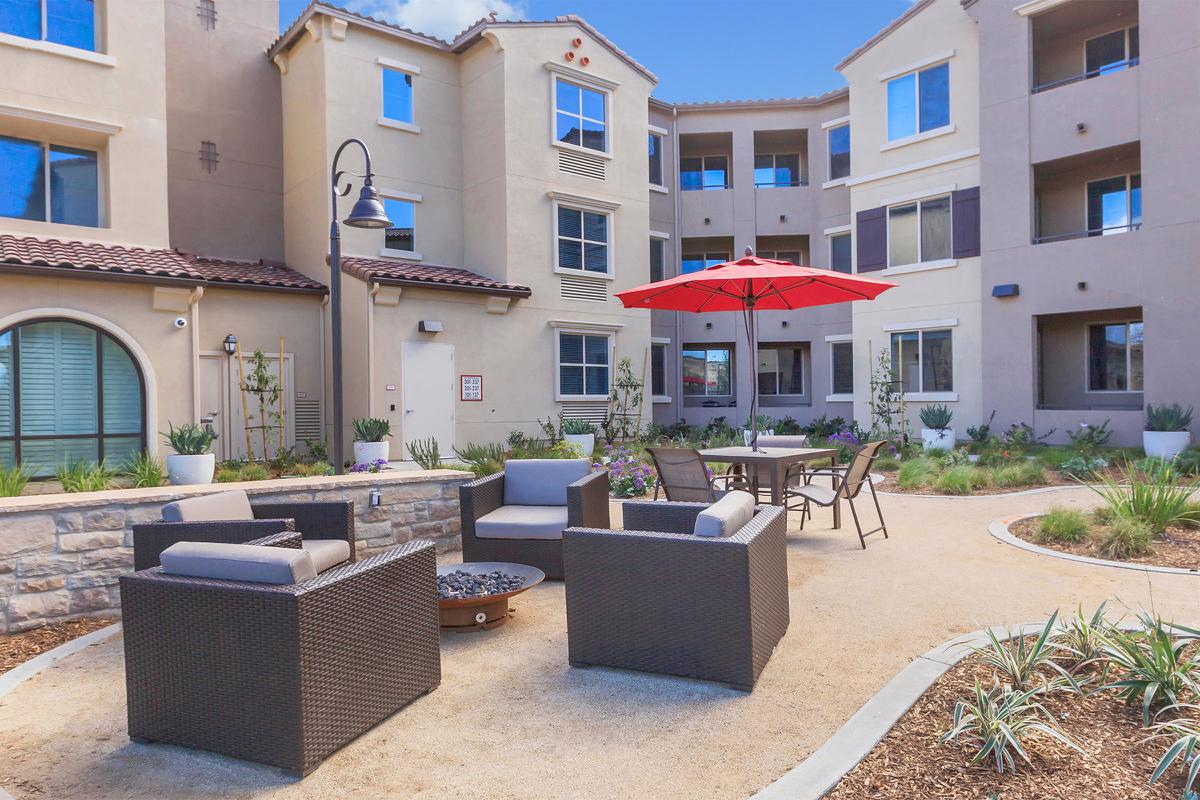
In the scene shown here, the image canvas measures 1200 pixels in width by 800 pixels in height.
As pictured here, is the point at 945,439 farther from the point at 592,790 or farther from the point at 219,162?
the point at 219,162

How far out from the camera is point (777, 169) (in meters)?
21.9

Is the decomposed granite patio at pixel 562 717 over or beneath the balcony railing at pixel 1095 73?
beneath

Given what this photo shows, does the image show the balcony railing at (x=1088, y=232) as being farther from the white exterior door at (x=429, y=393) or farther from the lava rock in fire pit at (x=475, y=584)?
the lava rock in fire pit at (x=475, y=584)

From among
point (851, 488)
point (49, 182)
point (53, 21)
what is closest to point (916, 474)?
point (851, 488)

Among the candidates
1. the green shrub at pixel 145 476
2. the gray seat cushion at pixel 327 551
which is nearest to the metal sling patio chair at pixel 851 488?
the gray seat cushion at pixel 327 551

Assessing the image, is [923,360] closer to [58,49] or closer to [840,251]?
[840,251]

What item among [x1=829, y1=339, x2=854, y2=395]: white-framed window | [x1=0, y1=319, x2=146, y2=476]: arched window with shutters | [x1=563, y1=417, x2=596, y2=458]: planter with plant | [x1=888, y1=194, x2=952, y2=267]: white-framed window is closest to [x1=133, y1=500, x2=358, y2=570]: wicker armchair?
[x1=0, y1=319, x2=146, y2=476]: arched window with shutters

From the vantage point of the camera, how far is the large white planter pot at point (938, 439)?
47.7 feet

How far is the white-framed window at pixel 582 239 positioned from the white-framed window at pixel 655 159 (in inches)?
175

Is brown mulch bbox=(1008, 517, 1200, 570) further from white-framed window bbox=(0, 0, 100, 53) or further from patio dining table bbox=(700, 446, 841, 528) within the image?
white-framed window bbox=(0, 0, 100, 53)

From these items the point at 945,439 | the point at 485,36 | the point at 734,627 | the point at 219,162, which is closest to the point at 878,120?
the point at 945,439

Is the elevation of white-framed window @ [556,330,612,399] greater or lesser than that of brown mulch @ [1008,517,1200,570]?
greater

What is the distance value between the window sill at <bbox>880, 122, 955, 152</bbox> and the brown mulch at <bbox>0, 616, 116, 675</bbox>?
643 inches

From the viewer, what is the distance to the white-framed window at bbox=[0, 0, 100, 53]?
1149cm
